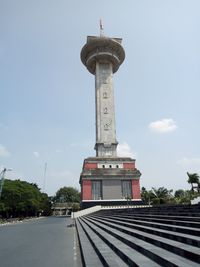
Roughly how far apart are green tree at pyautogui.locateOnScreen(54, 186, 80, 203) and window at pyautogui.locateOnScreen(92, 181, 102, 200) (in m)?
57.8

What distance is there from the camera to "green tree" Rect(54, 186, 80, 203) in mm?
108881

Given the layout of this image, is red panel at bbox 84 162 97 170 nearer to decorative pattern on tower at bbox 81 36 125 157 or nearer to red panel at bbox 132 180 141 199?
decorative pattern on tower at bbox 81 36 125 157

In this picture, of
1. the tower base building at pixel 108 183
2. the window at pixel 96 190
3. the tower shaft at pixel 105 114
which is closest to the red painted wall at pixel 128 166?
the tower base building at pixel 108 183

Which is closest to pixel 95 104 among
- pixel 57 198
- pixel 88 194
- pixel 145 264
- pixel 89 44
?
pixel 89 44

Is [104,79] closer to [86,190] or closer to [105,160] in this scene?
[105,160]

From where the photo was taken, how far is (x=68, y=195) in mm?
109625

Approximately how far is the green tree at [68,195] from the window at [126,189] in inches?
2304

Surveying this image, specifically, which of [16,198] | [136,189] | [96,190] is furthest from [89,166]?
[16,198]

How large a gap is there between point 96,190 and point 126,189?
655 cm

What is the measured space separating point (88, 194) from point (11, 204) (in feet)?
65.9

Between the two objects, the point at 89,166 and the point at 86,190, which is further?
the point at 89,166

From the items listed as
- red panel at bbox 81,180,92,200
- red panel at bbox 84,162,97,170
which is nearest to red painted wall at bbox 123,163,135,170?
red panel at bbox 84,162,97,170

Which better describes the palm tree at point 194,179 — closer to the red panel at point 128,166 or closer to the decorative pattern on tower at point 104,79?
the red panel at point 128,166

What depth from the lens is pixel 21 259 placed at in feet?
33.7
